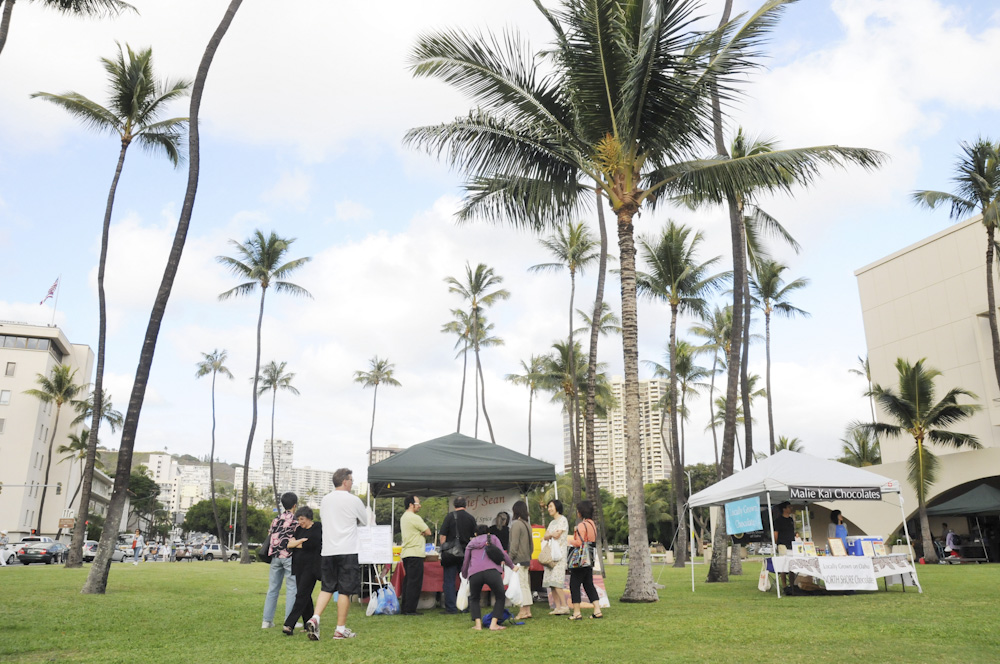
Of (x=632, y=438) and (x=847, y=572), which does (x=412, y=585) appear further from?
(x=847, y=572)

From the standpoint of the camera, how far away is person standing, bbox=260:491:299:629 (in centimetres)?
822

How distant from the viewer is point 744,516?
12492mm

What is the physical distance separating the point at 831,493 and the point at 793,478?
2.40 ft

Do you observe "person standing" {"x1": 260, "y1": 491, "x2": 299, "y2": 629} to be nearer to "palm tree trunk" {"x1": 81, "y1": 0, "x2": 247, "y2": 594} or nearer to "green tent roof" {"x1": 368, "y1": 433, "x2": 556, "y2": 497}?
"green tent roof" {"x1": 368, "y1": 433, "x2": 556, "y2": 497}

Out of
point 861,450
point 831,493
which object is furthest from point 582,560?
point 861,450

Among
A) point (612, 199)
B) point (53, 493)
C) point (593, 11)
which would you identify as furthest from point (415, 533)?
point (53, 493)

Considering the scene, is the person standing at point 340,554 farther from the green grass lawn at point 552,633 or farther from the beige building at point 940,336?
the beige building at point 940,336

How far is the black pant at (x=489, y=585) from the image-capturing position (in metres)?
8.17

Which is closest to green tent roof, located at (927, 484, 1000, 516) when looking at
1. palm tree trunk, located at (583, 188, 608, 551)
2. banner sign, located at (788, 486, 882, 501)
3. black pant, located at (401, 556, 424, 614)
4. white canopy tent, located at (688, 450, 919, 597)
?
palm tree trunk, located at (583, 188, 608, 551)

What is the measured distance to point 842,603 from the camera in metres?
10.8

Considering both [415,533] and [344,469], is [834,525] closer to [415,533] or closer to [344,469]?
[415,533]

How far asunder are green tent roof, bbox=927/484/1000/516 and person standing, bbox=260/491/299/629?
2713cm

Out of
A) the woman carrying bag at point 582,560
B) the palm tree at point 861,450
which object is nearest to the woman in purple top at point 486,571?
the woman carrying bag at point 582,560

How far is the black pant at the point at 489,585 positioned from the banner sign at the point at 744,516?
5.35 metres
